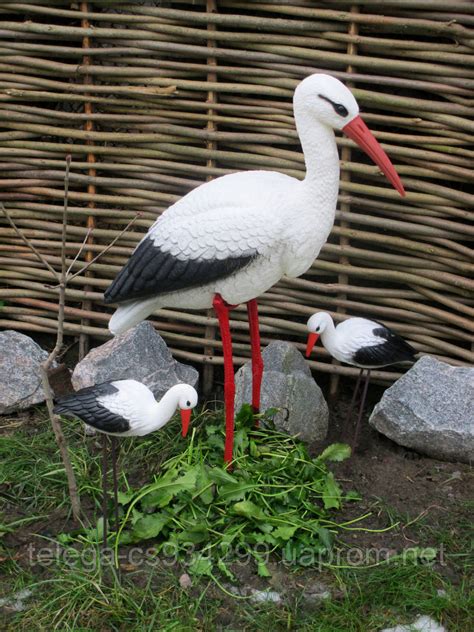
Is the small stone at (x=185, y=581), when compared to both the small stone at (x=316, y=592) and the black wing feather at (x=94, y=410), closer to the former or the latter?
the small stone at (x=316, y=592)

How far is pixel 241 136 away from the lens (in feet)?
11.9

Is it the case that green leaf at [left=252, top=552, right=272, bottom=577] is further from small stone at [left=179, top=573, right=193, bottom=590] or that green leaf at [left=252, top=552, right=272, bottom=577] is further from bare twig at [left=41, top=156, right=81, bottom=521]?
bare twig at [left=41, top=156, right=81, bottom=521]

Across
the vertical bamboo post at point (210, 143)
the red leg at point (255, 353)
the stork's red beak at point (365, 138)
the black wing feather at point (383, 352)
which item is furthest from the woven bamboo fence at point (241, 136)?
the stork's red beak at point (365, 138)

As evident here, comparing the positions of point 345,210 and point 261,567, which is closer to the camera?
point 261,567

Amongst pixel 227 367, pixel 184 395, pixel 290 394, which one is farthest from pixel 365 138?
pixel 290 394

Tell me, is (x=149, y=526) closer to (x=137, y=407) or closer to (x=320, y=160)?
(x=137, y=407)

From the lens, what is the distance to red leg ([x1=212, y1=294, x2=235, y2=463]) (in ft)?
9.70

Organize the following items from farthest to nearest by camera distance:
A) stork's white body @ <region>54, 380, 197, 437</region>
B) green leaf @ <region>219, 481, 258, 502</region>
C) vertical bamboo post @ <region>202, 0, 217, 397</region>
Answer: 1. vertical bamboo post @ <region>202, 0, 217, 397</region>
2. green leaf @ <region>219, 481, 258, 502</region>
3. stork's white body @ <region>54, 380, 197, 437</region>

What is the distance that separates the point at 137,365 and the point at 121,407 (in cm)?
104

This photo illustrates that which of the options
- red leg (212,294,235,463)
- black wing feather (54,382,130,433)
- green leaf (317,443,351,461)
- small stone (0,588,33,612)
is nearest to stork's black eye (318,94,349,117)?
red leg (212,294,235,463)

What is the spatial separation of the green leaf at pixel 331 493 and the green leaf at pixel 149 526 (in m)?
0.58

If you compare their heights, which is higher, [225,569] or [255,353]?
[255,353]

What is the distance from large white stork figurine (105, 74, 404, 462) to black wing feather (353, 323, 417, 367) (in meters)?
0.54

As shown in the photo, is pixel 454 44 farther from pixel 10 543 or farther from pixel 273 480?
pixel 10 543
